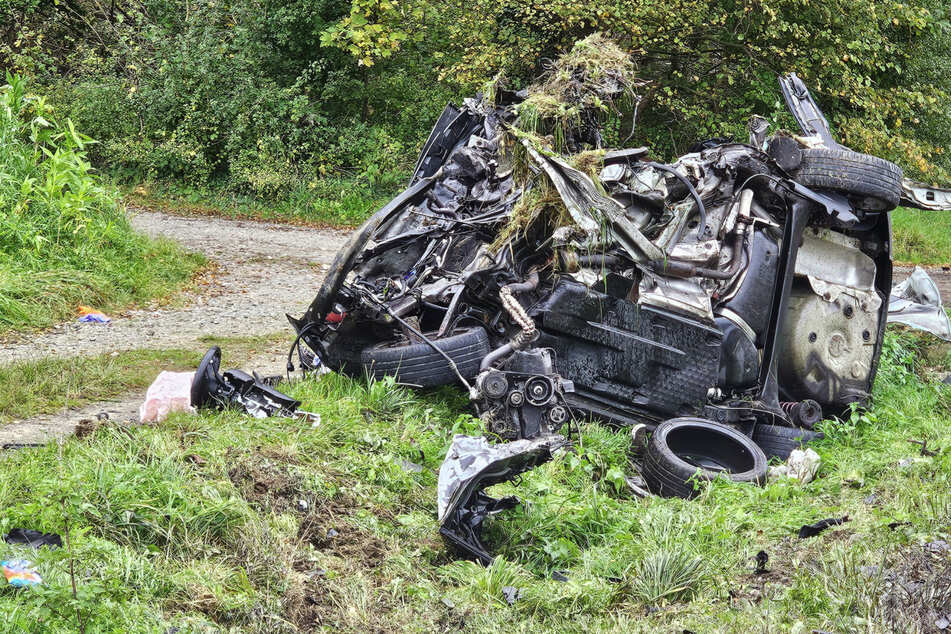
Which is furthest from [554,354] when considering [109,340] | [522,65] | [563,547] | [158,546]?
[522,65]

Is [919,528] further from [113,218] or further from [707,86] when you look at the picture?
[707,86]

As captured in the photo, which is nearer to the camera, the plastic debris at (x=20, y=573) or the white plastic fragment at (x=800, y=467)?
the plastic debris at (x=20, y=573)

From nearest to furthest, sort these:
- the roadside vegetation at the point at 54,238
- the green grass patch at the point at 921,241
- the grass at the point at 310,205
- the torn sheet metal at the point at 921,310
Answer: the roadside vegetation at the point at 54,238, the torn sheet metal at the point at 921,310, the grass at the point at 310,205, the green grass patch at the point at 921,241

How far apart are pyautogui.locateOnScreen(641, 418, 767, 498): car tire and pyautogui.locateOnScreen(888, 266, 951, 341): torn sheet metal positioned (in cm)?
298

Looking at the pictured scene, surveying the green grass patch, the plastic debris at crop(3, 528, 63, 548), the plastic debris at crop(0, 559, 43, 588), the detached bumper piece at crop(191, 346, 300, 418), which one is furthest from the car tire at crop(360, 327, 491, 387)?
the green grass patch

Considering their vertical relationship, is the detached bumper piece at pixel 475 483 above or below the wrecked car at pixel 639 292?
below

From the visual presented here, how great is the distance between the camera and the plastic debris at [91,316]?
8.10 m

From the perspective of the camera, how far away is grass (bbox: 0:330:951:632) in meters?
3.52

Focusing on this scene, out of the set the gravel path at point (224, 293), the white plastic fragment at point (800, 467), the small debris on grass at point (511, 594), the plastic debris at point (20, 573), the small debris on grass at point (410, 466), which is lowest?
the gravel path at point (224, 293)

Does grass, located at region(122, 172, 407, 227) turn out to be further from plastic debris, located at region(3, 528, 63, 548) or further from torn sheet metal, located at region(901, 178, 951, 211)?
plastic debris, located at region(3, 528, 63, 548)

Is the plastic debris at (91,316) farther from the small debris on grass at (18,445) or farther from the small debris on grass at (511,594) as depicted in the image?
the small debris on grass at (511,594)

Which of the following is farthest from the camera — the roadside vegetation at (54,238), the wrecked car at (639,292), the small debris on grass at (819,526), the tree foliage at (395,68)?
the tree foliage at (395,68)

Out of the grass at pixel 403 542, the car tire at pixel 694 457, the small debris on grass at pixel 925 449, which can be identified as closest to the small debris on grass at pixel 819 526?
the grass at pixel 403 542

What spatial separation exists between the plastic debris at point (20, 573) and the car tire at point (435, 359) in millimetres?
2763
